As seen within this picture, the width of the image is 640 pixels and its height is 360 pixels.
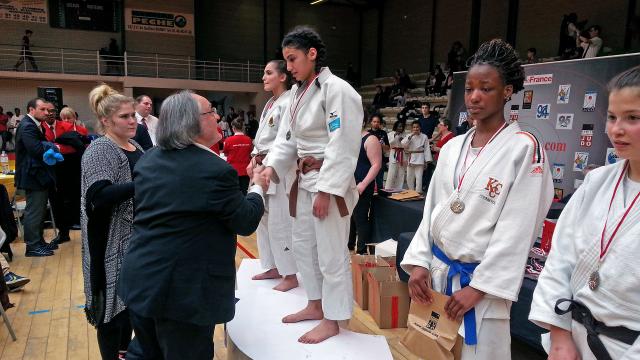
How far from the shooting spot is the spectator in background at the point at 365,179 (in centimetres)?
424

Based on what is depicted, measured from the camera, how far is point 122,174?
2.05 meters

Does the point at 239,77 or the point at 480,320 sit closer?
the point at 480,320

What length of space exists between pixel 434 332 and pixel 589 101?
388 centimetres

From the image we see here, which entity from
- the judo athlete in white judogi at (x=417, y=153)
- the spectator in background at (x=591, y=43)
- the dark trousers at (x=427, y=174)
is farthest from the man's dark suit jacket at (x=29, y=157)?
the spectator in background at (x=591, y=43)

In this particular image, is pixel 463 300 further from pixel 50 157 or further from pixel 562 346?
pixel 50 157

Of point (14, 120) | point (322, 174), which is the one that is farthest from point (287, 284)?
point (14, 120)

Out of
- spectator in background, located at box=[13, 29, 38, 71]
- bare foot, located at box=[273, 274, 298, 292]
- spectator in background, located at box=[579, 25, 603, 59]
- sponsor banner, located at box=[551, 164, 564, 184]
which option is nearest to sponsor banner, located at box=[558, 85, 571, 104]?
sponsor banner, located at box=[551, 164, 564, 184]

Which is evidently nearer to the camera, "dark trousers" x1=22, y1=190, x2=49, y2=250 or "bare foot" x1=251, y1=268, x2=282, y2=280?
"bare foot" x1=251, y1=268, x2=282, y2=280

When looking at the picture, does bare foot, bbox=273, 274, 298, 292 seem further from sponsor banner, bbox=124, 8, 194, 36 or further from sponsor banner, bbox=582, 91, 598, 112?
sponsor banner, bbox=124, 8, 194, 36

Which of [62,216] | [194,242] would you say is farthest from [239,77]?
[194,242]

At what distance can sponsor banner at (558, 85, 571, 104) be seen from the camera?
4.57m

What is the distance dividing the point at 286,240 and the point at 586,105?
350 cm

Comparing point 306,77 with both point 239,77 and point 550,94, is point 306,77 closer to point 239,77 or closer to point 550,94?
point 550,94

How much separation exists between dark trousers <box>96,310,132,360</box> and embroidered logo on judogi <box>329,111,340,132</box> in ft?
4.38
